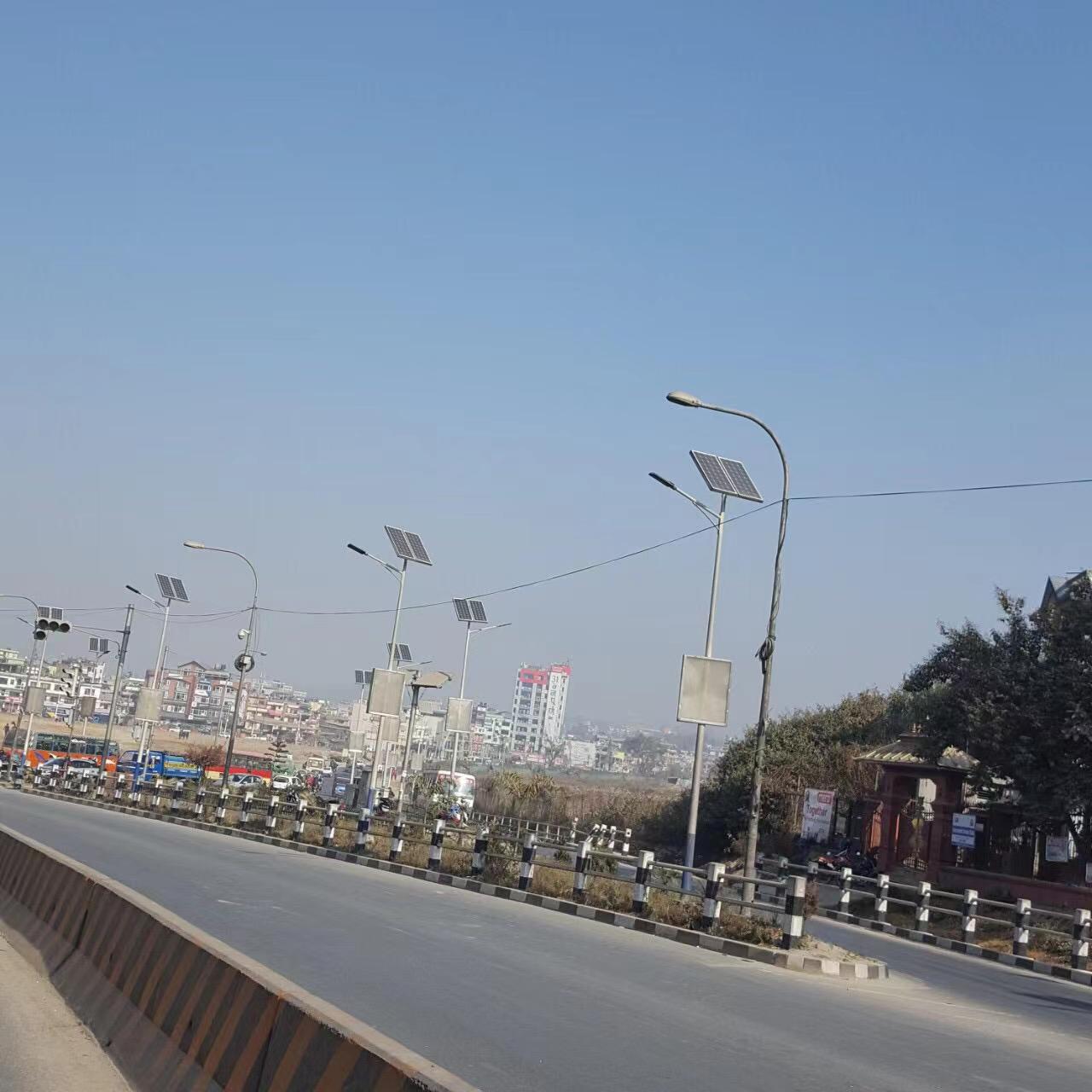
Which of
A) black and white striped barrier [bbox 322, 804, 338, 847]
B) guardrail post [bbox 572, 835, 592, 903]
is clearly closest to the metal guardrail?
guardrail post [bbox 572, 835, 592, 903]

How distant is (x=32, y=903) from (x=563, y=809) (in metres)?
61.1

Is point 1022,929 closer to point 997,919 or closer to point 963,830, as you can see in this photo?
point 997,919

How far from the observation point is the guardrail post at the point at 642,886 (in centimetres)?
2097

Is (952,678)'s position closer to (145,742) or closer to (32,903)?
(32,903)

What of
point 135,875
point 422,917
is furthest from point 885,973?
point 135,875

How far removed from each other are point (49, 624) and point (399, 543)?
1239 cm

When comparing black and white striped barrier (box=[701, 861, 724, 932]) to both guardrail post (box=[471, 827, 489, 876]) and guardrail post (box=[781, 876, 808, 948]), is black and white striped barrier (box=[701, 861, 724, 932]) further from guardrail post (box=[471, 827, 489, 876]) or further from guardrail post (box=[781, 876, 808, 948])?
guardrail post (box=[471, 827, 489, 876])

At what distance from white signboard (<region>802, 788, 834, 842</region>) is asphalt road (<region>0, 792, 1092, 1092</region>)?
21.9 meters

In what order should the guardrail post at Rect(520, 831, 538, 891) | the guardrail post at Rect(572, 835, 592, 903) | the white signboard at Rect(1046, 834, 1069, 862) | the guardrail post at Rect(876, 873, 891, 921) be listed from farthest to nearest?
the white signboard at Rect(1046, 834, 1069, 862)
the guardrail post at Rect(876, 873, 891, 921)
the guardrail post at Rect(520, 831, 538, 891)
the guardrail post at Rect(572, 835, 592, 903)

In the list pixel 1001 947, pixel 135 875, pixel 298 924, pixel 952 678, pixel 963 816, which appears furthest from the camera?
pixel 952 678

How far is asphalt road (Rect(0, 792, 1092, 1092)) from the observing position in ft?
28.9

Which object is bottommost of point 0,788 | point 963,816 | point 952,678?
point 0,788

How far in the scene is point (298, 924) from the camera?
15.2 meters

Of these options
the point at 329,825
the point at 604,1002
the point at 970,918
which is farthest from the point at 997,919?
the point at 604,1002
